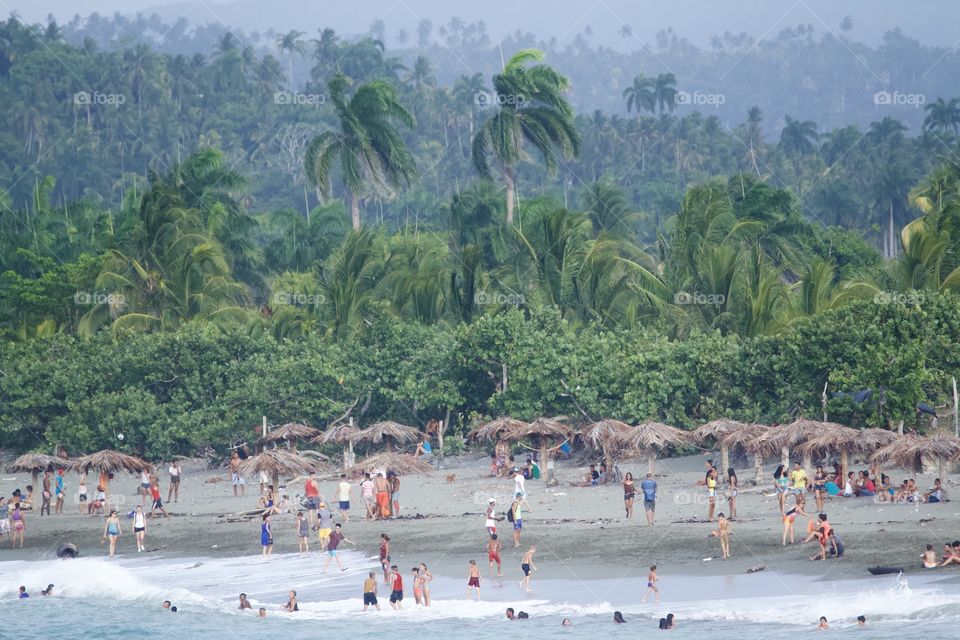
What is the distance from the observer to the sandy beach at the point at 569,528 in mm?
23172

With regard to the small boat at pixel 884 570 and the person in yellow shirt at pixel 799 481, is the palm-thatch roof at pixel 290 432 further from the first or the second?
the small boat at pixel 884 570

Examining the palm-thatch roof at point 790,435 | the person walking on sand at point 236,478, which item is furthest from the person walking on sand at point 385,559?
the person walking on sand at point 236,478

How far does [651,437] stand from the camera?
1103 inches

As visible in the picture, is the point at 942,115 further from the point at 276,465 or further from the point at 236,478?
the point at 276,465

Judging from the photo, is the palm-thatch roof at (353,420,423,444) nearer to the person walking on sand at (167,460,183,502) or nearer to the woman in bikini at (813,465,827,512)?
the person walking on sand at (167,460,183,502)

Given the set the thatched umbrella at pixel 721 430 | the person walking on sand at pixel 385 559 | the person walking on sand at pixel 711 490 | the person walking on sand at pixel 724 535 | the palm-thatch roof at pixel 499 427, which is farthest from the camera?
the palm-thatch roof at pixel 499 427

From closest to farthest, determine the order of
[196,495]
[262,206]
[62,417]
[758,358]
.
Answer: [758,358]
[196,495]
[62,417]
[262,206]

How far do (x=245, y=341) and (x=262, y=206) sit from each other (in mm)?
64618

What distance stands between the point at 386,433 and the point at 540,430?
161 inches

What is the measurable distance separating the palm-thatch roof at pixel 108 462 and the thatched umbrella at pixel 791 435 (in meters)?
14.9

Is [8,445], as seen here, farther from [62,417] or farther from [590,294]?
[590,294]

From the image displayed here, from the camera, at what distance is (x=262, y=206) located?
327ft

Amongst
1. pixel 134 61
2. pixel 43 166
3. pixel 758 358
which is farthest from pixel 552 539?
pixel 134 61

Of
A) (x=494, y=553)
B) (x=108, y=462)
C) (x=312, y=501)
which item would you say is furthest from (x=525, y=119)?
(x=494, y=553)
